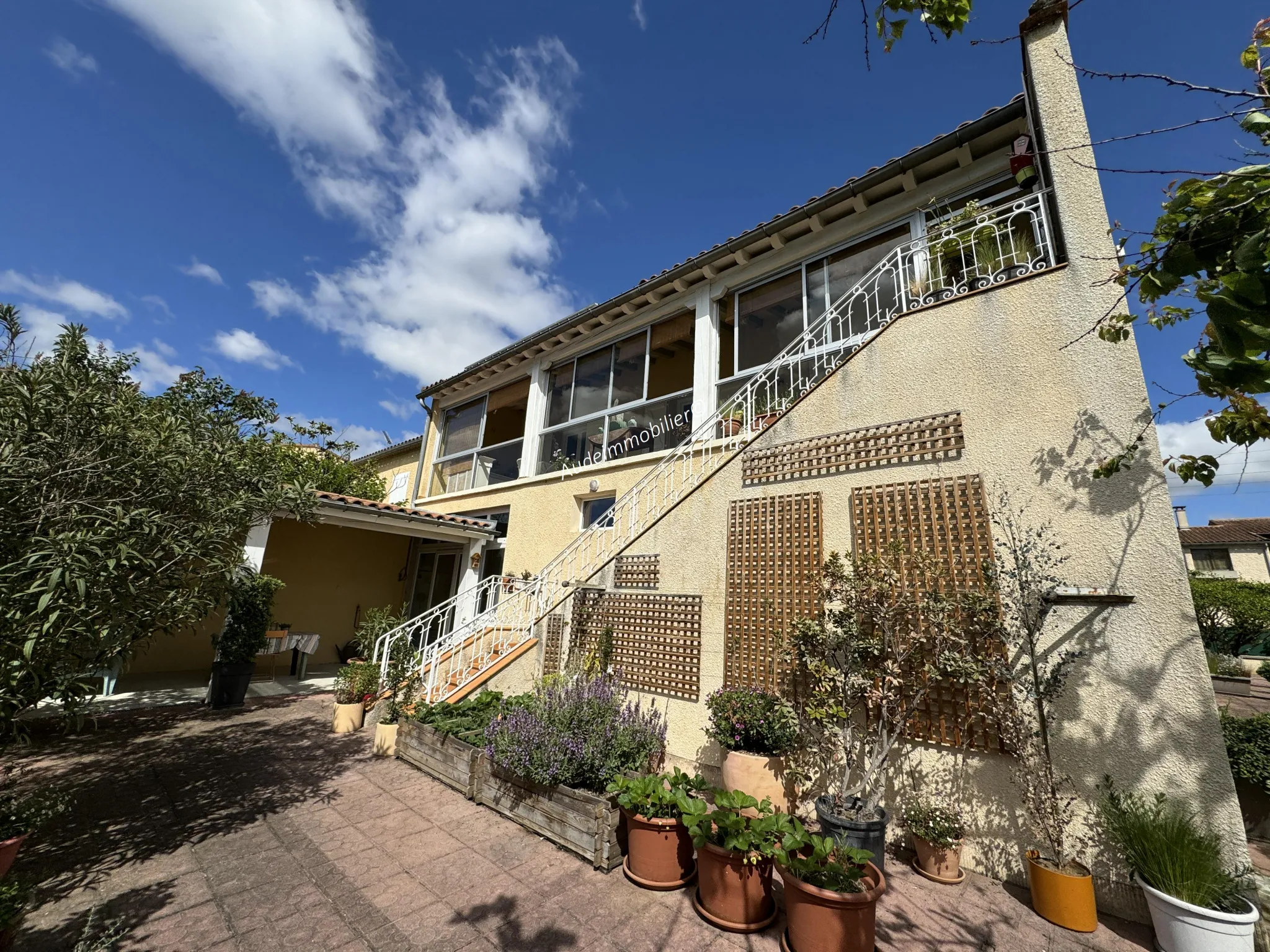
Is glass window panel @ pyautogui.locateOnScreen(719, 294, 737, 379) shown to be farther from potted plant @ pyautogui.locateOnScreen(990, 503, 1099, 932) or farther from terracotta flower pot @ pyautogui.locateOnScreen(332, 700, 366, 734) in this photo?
terracotta flower pot @ pyautogui.locateOnScreen(332, 700, 366, 734)

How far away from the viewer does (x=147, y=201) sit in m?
8.26

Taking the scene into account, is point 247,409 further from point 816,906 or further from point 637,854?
point 816,906

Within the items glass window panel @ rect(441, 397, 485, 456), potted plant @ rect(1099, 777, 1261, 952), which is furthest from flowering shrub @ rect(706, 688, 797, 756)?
glass window panel @ rect(441, 397, 485, 456)

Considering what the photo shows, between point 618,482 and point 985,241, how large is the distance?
20.1 ft

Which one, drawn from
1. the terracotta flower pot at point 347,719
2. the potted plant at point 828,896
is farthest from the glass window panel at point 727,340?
the terracotta flower pot at point 347,719

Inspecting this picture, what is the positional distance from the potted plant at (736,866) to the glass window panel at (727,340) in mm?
6674

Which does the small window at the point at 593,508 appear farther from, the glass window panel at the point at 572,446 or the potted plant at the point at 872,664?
the potted plant at the point at 872,664

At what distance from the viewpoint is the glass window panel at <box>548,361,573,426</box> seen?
35.6 ft

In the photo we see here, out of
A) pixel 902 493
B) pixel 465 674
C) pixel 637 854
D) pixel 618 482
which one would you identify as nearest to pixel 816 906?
pixel 637 854

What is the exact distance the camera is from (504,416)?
1273 centimetres

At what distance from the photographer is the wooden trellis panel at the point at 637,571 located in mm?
5840

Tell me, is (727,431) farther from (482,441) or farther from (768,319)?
(482,441)

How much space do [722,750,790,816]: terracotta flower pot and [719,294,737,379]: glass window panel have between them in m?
5.90

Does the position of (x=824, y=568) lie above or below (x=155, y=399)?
below
